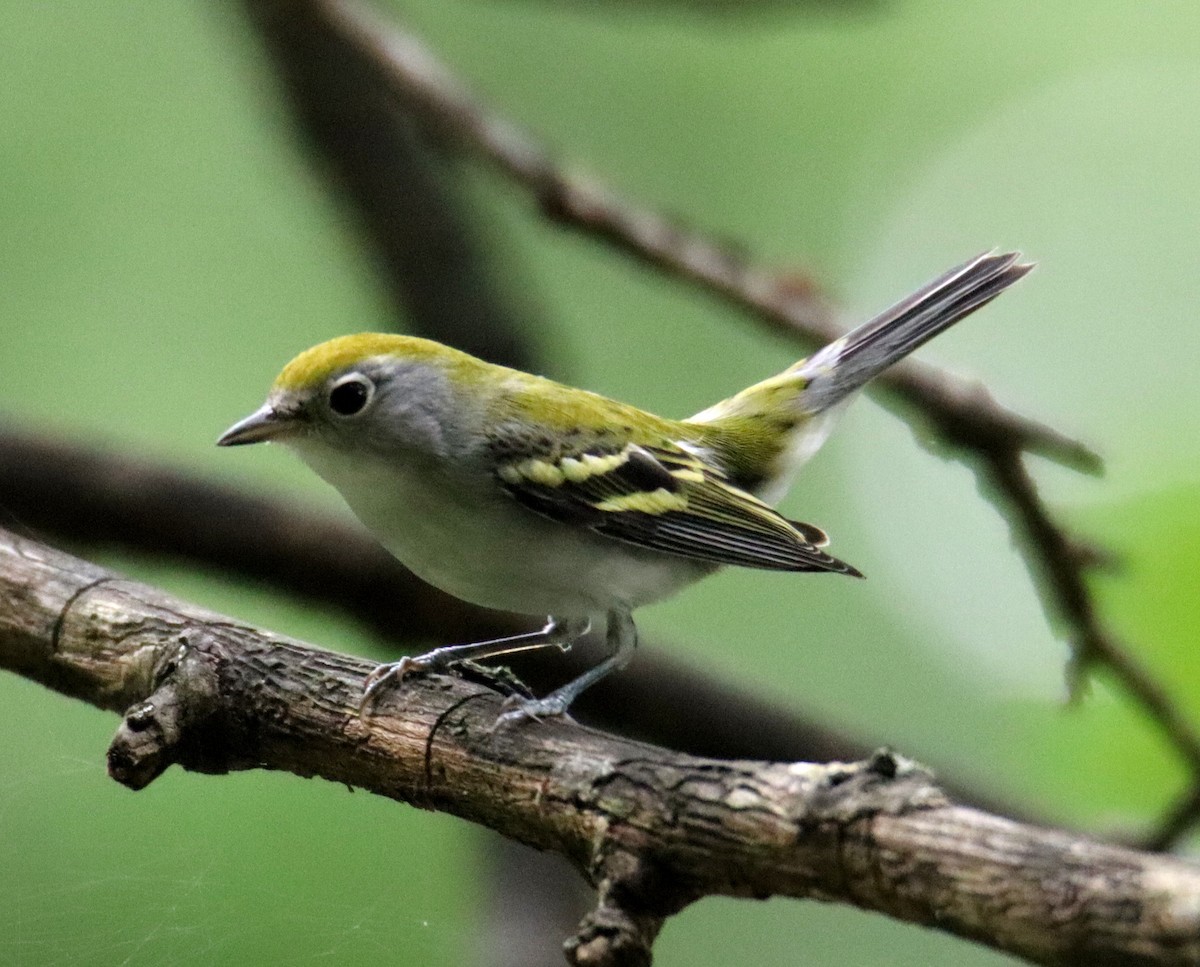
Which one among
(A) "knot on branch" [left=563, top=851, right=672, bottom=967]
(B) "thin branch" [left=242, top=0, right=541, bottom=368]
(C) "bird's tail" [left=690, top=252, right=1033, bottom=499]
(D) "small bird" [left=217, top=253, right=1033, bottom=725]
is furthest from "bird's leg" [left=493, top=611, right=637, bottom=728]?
(B) "thin branch" [left=242, top=0, right=541, bottom=368]

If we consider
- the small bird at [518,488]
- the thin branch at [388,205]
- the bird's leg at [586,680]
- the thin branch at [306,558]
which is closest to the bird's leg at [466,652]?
the small bird at [518,488]

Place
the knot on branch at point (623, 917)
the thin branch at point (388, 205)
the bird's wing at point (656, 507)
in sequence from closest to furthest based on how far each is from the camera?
the knot on branch at point (623, 917)
the bird's wing at point (656, 507)
the thin branch at point (388, 205)

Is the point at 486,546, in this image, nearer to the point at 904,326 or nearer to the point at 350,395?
the point at 350,395

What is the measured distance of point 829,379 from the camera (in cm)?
402

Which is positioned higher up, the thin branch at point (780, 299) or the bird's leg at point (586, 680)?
the thin branch at point (780, 299)

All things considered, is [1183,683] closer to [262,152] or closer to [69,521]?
[69,521]

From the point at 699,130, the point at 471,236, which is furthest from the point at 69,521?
the point at 699,130

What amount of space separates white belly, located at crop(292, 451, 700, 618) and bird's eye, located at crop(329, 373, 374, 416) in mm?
138

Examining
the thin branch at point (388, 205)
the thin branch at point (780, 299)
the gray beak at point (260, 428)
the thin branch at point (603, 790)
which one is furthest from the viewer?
the thin branch at point (388, 205)

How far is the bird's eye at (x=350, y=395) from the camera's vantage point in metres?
3.08

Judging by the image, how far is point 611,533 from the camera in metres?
3.31

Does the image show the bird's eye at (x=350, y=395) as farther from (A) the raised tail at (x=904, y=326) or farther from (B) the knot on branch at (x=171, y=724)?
(A) the raised tail at (x=904, y=326)

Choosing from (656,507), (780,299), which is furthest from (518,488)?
(780,299)

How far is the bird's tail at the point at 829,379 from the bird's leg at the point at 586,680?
802 millimetres
